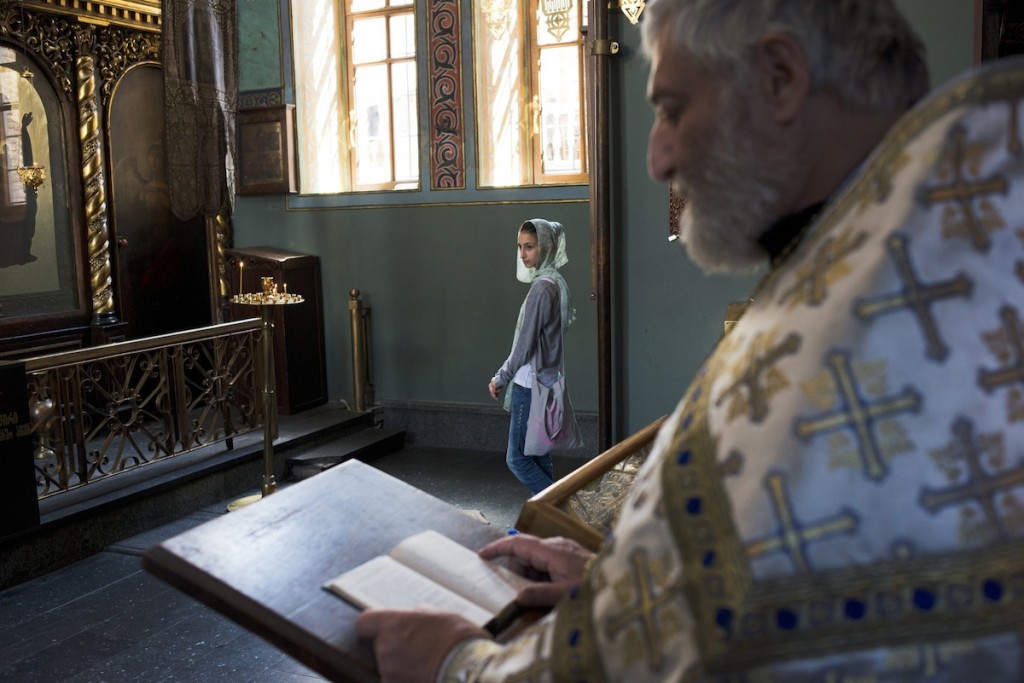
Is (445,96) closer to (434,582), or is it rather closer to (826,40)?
(434,582)

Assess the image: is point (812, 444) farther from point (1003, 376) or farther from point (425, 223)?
point (425, 223)

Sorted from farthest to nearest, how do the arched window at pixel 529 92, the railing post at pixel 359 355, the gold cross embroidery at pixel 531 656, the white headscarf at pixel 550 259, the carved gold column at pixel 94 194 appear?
the railing post at pixel 359 355, the carved gold column at pixel 94 194, the arched window at pixel 529 92, the white headscarf at pixel 550 259, the gold cross embroidery at pixel 531 656

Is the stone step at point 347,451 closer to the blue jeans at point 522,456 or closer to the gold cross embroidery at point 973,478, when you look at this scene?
the blue jeans at point 522,456

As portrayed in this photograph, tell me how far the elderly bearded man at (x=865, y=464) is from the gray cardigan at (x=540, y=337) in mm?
3951

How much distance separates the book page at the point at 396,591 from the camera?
1353 millimetres

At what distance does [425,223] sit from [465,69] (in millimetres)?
1196

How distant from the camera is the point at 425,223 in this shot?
24.8 feet

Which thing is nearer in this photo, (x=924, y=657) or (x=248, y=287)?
(x=924, y=657)

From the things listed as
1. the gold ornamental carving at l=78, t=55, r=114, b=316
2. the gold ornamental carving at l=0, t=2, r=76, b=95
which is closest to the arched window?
the gold ornamental carving at l=78, t=55, r=114, b=316

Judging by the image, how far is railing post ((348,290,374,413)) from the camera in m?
7.68

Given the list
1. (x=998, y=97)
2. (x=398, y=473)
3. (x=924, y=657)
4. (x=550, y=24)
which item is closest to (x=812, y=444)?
(x=924, y=657)

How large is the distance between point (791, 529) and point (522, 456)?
4302 mm

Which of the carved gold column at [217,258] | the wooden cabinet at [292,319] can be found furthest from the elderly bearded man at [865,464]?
the carved gold column at [217,258]

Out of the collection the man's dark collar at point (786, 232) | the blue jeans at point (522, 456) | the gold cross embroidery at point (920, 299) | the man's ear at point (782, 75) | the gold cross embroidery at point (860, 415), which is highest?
the man's ear at point (782, 75)
